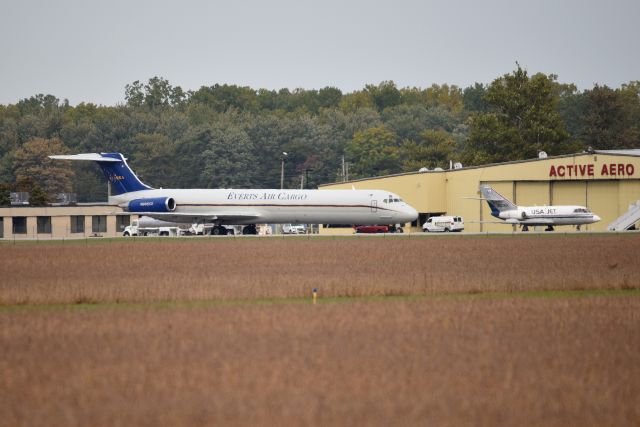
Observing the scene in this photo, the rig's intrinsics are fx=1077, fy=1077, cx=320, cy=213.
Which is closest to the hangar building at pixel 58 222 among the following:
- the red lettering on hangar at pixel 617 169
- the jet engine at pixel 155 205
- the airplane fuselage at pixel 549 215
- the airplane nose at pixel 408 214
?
the jet engine at pixel 155 205

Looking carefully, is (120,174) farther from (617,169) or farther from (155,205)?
(617,169)

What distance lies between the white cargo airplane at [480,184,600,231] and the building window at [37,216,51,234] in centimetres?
3794

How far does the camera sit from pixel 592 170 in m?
78.1

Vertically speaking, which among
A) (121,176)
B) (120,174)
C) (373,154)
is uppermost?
(373,154)

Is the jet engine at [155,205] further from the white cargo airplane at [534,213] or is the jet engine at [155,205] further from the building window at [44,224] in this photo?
the white cargo airplane at [534,213]

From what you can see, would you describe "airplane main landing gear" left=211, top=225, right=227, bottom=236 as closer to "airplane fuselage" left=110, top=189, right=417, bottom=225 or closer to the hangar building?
"airplane fuselage" left=110, top=189, right=417, bottom=225

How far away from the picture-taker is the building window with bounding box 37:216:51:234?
92500 mm

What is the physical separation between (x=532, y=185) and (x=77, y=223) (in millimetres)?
40002

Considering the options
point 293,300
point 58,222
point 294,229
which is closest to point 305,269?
point 293,300

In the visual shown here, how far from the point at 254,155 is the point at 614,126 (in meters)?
50.9

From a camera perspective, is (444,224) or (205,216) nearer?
(205,216)

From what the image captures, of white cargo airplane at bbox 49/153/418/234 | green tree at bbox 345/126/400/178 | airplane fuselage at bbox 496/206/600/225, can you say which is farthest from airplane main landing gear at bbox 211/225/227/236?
green tree at bbox 345/126/400/178

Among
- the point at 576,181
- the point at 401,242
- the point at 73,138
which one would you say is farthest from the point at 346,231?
the point at 73,138

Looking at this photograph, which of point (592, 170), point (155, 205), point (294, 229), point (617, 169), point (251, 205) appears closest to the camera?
point (251, 205)
